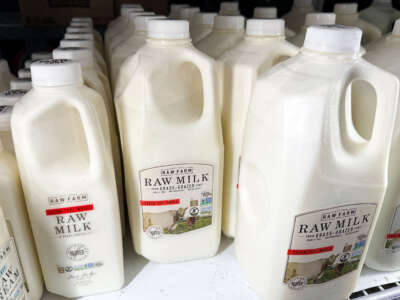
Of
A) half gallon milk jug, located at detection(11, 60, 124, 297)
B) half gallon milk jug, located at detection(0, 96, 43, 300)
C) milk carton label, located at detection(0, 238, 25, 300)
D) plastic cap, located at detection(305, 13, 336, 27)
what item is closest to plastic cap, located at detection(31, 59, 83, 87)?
half gallon milk jug, located at detection(11, 60, 124, 297)

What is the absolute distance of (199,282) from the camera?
0.70 m

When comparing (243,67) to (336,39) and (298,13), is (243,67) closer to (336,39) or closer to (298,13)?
(336,39)

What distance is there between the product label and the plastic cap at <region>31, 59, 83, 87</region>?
589mm

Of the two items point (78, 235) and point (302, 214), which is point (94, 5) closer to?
point (78, 235)

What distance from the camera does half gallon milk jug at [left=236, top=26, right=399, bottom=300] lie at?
49 cm

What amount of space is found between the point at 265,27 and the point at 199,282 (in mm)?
471

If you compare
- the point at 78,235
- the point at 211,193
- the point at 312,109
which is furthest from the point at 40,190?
the point at 312,109

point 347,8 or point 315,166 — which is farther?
point 347,8

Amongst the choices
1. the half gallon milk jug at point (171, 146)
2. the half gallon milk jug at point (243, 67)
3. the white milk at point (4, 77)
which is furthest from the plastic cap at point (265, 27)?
the white milk at point (4, 77)

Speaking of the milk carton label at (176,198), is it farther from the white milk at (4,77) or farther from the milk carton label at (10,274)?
the white milk at (4,77)

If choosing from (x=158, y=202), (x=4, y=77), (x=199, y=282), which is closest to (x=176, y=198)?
(x=158, y=202)

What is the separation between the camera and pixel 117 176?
2.45 feet

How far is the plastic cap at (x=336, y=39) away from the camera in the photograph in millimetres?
488

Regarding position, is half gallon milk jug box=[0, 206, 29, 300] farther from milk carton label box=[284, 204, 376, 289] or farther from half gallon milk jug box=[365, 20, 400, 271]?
half gallon milk jug box=[365, 20, 400, 271]
